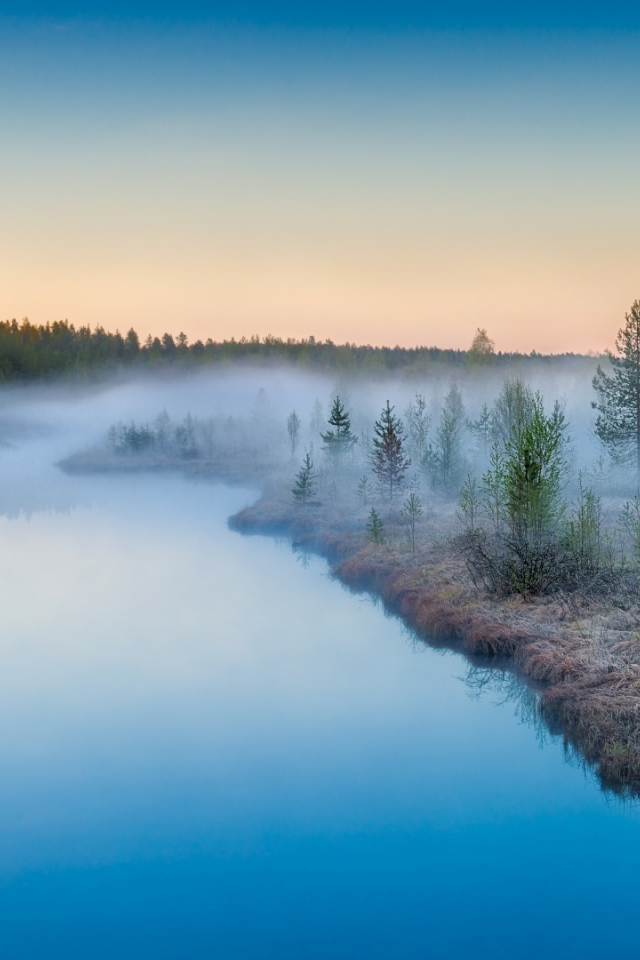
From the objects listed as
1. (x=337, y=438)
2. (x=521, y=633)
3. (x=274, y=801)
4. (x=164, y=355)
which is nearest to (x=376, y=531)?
(x=521, y=633)

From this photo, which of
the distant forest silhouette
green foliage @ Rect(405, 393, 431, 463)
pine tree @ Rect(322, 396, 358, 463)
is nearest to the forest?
pine tree @ Rect(322, 396, 358, 463)

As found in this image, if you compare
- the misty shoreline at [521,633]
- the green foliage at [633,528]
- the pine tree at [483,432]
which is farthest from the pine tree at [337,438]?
the green foliage at [633,528]

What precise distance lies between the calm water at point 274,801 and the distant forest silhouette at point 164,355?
360 ft

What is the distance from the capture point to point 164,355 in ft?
550

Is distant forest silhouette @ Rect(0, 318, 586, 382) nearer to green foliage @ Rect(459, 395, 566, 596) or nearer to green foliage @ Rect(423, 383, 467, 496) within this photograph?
green foliage @ Rect(423, 383, 467, 496)

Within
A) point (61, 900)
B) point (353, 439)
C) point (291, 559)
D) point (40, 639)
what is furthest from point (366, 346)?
point (61, 900)

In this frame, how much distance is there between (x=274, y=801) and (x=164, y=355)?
162m

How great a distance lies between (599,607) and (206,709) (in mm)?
11237

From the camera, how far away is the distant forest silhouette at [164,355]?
5221 inches

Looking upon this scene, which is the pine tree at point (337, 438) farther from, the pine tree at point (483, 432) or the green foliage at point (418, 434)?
the pine tree at point (483, 432)

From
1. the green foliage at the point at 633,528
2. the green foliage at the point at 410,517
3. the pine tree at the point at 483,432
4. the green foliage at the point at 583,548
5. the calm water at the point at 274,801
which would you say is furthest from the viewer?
the pine tree at the point at 483,432

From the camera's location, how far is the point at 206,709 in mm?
17641

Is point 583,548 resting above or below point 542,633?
above

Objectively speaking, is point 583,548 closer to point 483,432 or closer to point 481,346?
point 483,432
